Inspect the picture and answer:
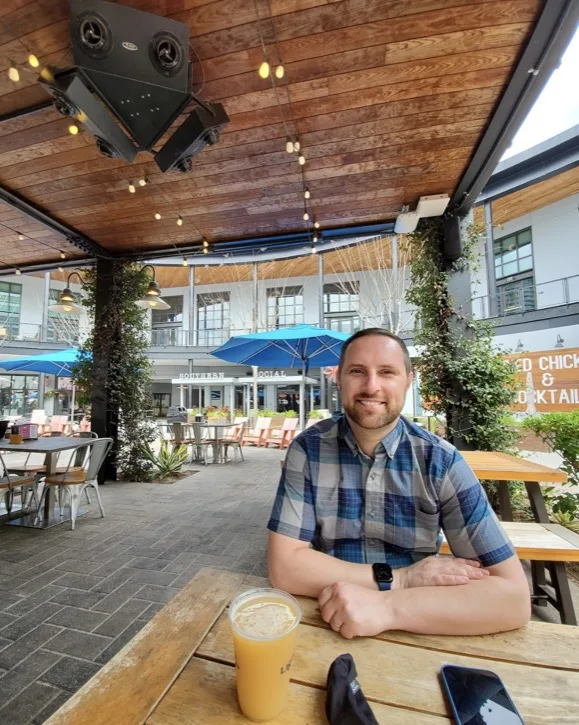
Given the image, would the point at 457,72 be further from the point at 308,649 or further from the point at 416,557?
the point at 308,649

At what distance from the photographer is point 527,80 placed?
96.5 inches

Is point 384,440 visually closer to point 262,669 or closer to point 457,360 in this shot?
point 262,669

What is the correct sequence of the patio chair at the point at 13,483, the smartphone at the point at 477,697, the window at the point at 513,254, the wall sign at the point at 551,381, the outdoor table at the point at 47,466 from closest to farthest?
the smartphone at the point at 477,697 < the patio chair at the point at 13,483 < the outdoor table at the point at 47,466 < the wall sign at the point at 551,381 < the window at the point at 513,254

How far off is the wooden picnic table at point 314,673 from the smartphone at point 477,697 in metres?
0.02

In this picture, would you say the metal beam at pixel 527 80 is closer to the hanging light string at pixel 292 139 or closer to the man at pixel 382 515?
the hanging light string at pixel 292 139

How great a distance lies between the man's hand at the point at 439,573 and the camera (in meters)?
0.95

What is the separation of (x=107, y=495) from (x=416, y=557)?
503cm

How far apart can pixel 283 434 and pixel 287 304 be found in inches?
369

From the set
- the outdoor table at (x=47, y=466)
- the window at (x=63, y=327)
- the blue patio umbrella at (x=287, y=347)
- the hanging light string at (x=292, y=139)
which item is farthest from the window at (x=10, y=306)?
the hanging light string at (x=292, y=139)

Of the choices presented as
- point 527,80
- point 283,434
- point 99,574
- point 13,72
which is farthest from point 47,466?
point 283,434

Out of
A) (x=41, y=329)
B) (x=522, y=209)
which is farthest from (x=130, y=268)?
(x=41, y=329)

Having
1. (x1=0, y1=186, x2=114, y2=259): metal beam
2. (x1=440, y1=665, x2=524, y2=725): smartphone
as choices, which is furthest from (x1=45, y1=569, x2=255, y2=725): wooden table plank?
(x1=0, y1=186, x2=114, y2=259): metal beam

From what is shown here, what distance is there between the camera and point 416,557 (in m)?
1.18

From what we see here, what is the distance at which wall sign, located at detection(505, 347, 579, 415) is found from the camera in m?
6.36
